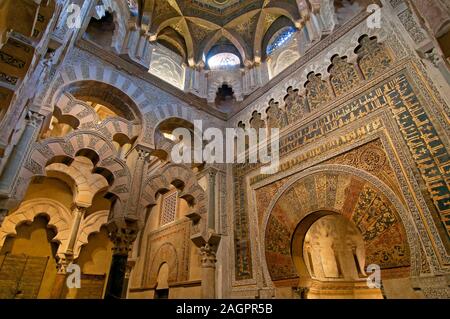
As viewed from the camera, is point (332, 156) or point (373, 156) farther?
point (332, 156)

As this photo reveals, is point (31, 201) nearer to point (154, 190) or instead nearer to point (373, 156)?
point (154, 190)

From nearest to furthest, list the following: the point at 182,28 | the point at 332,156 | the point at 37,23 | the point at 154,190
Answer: the point at 37,23 < the point at 332,156 < the point at 154,190 < the point at 182,28

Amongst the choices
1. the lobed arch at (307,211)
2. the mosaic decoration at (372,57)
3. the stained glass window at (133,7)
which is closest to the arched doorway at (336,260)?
the lobed arch at (307,211)

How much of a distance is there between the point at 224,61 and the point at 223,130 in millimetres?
2255

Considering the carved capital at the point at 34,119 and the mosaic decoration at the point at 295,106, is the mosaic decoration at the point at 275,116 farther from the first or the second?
the carved capital at the point at 34,119

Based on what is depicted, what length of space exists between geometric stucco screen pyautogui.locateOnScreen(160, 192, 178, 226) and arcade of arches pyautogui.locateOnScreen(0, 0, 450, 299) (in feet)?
0.21

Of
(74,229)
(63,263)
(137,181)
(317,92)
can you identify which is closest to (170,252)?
(74,229)

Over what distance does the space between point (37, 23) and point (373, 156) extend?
14.3 ft

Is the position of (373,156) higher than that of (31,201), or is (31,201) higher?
(31,201)

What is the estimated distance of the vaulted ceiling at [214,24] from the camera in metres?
7.06

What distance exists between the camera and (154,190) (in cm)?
503

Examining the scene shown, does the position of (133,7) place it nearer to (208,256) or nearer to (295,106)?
(295,106)

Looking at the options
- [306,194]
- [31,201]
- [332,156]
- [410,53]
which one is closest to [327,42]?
[410,53]
